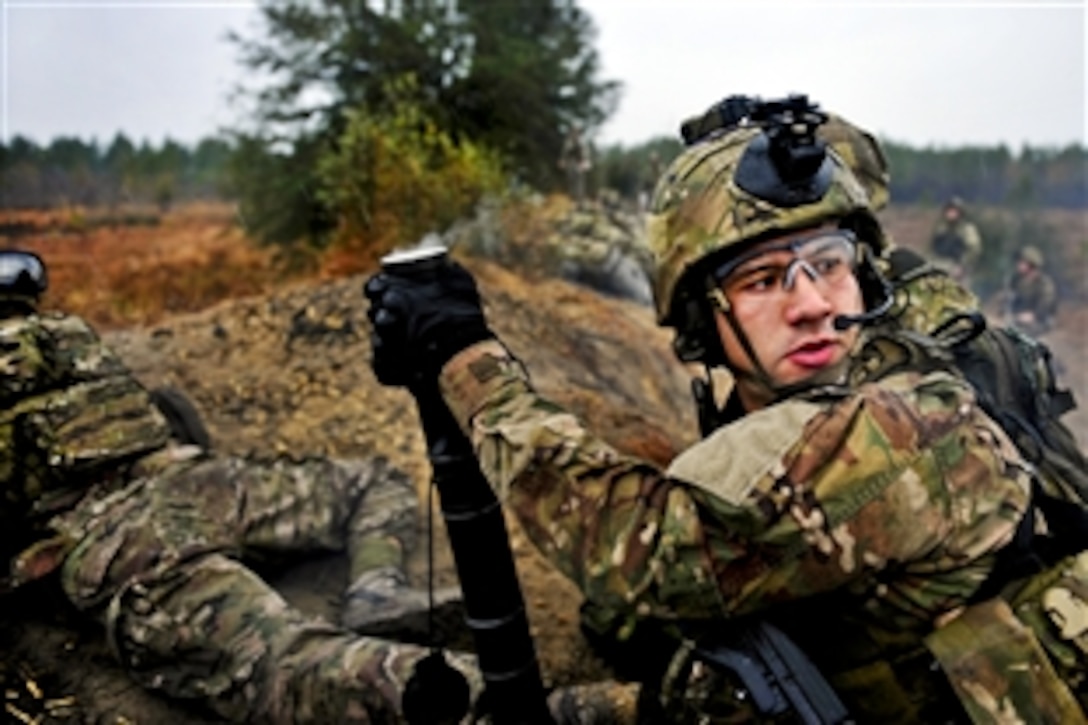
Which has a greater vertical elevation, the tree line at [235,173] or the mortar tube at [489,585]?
the tree line at [235,173]

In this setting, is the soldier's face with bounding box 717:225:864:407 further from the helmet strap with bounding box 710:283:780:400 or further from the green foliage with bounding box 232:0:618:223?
the green foliage with bounding box 232:0:618:223

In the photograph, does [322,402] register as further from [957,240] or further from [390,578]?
[957,240]

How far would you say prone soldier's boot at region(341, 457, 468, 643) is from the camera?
373cm

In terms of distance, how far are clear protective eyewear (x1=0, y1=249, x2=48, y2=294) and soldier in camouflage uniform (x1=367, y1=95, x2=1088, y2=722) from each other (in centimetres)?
275

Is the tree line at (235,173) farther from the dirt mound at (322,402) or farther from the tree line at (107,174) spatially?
the dirt mound at (322,402)

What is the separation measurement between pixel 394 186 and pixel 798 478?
10523mm

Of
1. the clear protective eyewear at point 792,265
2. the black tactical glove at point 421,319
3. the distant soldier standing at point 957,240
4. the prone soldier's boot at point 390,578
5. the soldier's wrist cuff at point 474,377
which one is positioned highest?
the distant soldier standing at point 957,240

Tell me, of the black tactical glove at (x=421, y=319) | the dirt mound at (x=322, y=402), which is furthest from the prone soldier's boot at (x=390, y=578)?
the black tactical glove at (x=421, y=319)

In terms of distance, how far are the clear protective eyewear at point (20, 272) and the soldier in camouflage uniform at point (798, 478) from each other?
2.75 meters

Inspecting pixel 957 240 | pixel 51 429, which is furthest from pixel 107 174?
pixel 51 429

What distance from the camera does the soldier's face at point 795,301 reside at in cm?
207

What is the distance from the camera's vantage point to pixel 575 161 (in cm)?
1722

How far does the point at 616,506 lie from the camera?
6.25ft

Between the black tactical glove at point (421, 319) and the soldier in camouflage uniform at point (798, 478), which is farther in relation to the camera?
the black tactical glove at point (421, 319)
